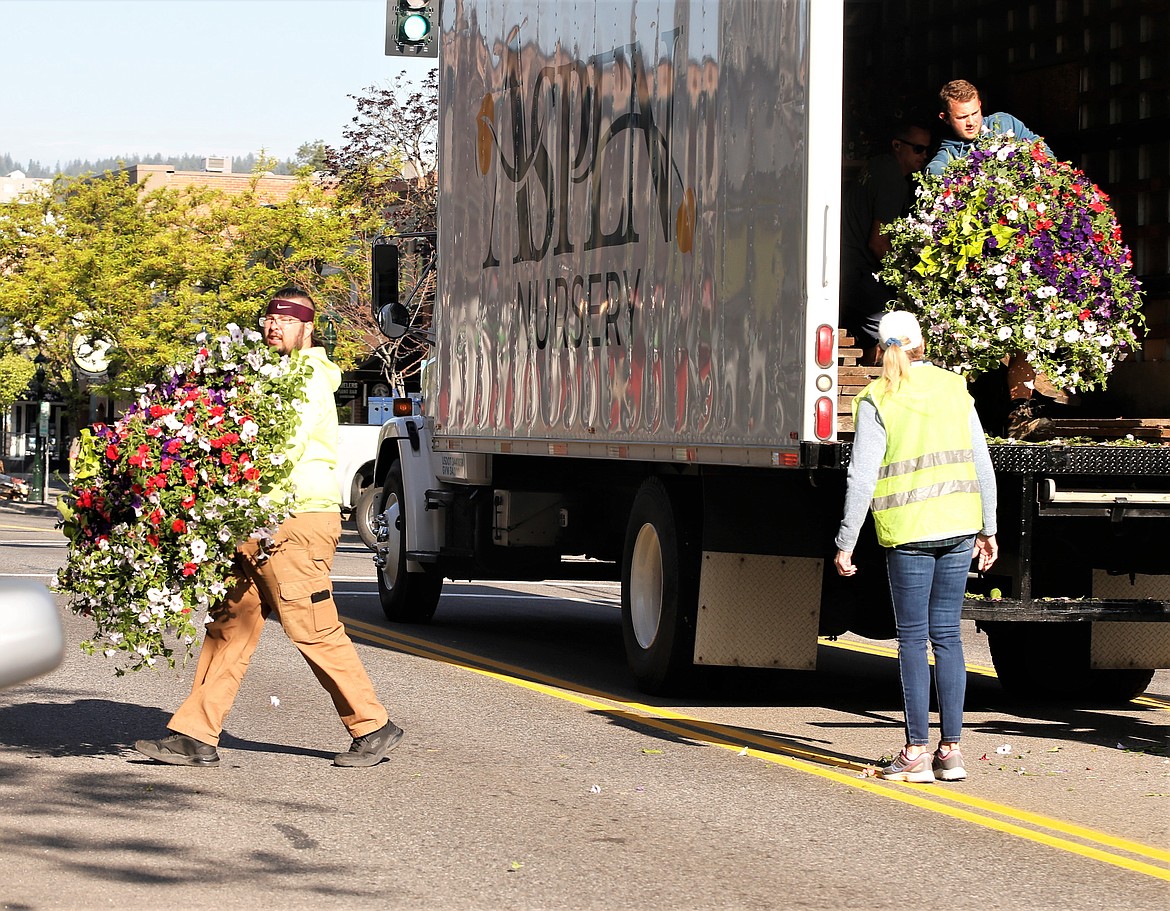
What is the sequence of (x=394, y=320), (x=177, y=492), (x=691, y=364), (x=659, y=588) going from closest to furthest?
(x=177, y=492)
(x=691, y=364)
(x=659, y=588)
(x=394, y=320)

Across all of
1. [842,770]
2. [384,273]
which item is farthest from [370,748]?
[384,273]

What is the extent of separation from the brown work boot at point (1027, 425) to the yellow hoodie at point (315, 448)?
3346 millimetres

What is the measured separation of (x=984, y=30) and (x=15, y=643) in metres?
9.27

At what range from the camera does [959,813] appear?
720 centimetres

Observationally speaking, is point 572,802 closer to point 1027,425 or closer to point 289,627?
point 289,627

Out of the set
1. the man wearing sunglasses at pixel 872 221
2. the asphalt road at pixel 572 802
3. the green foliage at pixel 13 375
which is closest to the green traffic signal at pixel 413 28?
the man wearing sunglasses at pixel 872 221

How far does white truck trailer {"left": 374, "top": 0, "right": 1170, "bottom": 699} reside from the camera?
8.51 meters

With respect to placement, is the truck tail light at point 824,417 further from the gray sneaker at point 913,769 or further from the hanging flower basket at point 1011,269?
the gray sneaker at point 913,769

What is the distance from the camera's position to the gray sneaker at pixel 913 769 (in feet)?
25.5

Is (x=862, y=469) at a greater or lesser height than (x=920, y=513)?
greater

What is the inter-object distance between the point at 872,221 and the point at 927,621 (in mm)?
3351

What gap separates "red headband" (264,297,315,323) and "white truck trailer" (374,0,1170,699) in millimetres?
2078

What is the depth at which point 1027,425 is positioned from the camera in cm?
926

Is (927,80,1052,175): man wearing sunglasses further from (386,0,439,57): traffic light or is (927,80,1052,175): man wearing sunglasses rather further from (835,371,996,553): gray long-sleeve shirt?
(386,0,439,57): traffic light
